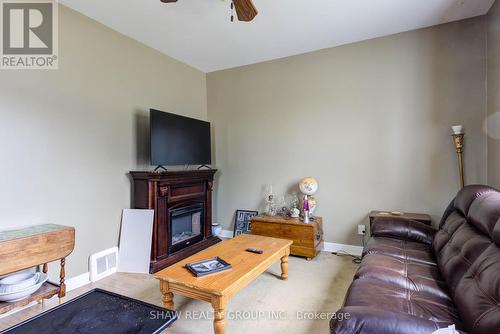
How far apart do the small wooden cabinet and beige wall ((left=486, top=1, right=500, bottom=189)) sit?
6.12 ft

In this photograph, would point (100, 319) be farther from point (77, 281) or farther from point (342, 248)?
point (342, 248)

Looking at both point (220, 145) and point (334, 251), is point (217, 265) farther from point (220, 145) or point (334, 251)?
point (220, 145)

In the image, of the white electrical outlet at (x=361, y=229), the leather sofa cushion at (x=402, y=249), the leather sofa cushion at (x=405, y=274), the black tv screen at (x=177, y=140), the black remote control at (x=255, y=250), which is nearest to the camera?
the leather sofa cushion at (x=405, y=274)

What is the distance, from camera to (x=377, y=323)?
1.11 m

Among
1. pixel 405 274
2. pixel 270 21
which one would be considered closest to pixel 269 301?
pixel 405 274

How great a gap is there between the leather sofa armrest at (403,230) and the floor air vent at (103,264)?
282 centimetres

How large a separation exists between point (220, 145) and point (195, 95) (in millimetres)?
914

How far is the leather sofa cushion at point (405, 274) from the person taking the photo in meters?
A: 1.69

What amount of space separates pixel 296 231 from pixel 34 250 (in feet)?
8.58

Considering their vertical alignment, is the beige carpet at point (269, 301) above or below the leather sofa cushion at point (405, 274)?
below

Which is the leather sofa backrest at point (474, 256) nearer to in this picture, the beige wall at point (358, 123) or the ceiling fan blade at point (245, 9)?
the beige wall at point (358, 123)

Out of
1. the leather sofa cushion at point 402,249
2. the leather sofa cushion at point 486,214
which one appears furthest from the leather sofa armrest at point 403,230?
the leather sofa cushion at point 486,214

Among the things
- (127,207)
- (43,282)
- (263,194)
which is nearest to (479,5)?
(263,194)


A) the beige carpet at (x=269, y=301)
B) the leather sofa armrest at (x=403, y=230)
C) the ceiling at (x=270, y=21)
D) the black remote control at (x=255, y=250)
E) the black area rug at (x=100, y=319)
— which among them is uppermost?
the ceiling at (x=270, y=21)
